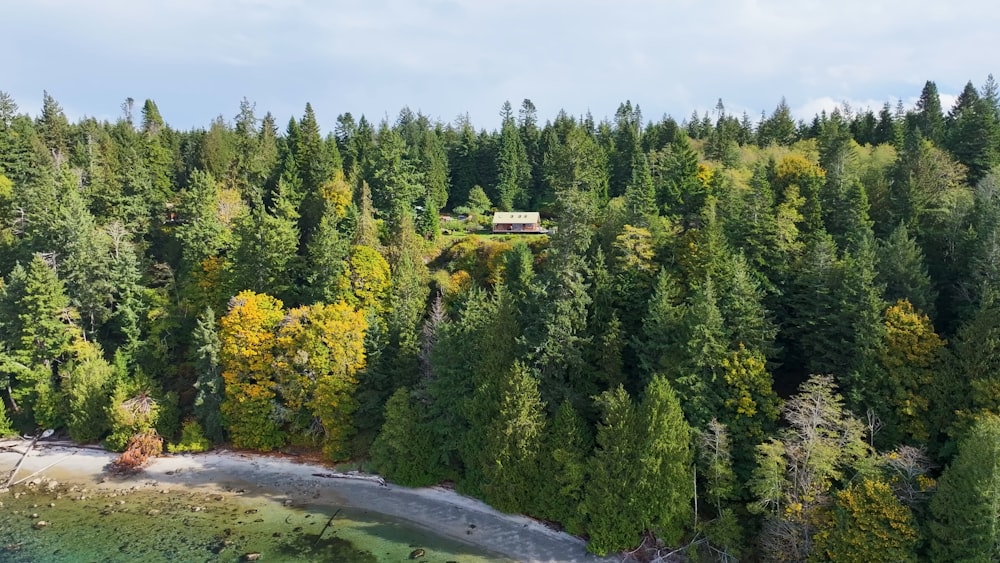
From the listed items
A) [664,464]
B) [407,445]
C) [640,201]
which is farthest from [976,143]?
[407,445]

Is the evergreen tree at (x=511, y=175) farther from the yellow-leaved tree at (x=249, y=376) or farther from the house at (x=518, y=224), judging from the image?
the yellow-leaved tree at (x=249, y=376)

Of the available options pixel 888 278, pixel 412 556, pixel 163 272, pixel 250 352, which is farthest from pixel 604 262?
pixel 163 272

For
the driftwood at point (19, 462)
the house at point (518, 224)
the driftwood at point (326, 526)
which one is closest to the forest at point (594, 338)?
the driftwood at point (19, 462)

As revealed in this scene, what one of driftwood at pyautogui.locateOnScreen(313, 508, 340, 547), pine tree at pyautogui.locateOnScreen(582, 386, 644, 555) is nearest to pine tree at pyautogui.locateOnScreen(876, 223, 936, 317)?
pine tree at pyautogui.locateOnScreen(582, 386, 644, 555)

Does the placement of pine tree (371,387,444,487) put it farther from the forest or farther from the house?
the house

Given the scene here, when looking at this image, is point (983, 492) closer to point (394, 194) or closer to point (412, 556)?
point (412, 556)

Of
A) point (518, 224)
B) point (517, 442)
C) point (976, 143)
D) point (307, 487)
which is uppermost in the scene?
point (976, 143)

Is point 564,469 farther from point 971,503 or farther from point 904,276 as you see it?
point 904,276
